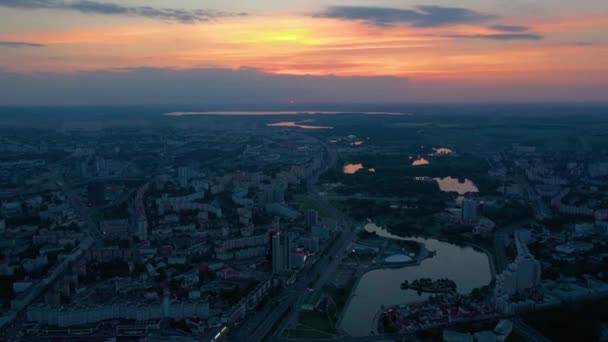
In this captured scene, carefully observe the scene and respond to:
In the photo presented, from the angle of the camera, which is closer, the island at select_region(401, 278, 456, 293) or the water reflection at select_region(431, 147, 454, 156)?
the island at select_region(401, 278, 456, 293)

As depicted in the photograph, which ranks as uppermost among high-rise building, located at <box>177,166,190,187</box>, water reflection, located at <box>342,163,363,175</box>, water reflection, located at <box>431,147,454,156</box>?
high-rise building, located at <box>177,166,190,187</box>

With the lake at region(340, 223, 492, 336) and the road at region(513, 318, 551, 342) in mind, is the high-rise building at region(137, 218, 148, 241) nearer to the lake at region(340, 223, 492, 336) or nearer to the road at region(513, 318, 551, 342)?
the lake at region(340, 223, 492, 336)

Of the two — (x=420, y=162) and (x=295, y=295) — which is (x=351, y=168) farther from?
(x=295, y=295)

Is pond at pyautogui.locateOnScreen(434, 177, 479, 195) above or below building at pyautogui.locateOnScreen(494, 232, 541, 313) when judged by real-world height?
below

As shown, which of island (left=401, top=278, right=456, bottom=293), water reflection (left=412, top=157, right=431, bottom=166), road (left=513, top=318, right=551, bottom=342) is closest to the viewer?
road (left=513, top=318, right=551, bottom=342)

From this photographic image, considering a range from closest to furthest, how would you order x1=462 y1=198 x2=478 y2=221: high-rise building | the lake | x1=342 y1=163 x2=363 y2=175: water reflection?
the lake → x1=462 y1=198 x2=478 y2=221: high-rise building → x1=342 y1=163 x2=363 y2=175: water reflection

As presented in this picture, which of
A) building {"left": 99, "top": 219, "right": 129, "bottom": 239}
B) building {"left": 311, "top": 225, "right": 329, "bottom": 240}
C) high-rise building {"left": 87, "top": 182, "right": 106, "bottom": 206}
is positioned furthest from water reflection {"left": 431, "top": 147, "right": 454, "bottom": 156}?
building {"left": 99, "top": 219, "right": 129, "bottom": 239}

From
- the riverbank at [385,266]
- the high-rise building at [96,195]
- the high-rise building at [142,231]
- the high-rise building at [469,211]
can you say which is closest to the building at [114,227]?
the high-rise building at [142,231]

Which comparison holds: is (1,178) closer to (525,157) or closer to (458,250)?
(458,250)
